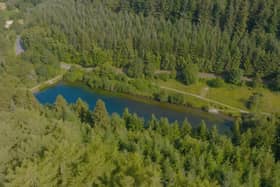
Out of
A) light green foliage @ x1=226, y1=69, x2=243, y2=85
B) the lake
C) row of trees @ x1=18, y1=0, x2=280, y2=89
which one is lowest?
the lake

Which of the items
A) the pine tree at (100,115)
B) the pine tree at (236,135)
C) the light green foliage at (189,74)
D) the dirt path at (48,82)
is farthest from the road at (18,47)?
the pine tree at (236,135)

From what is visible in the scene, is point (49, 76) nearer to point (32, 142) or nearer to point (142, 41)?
point (142, 41)

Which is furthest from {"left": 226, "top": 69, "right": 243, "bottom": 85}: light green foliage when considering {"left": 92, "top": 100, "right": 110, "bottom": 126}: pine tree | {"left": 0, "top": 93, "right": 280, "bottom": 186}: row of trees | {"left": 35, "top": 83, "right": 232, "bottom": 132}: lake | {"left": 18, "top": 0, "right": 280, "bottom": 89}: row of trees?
{"left": 92, "top": 100, "right": 110, "bottom": 126}: pine tree

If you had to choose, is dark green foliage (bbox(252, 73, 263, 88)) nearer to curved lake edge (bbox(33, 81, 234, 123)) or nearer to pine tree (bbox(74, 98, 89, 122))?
curved lake edge (bbox(33, 81, 234, 123))

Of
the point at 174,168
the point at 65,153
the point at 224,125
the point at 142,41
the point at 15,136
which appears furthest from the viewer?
the point at 142,41

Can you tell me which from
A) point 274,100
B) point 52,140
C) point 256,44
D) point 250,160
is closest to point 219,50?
point 256,44

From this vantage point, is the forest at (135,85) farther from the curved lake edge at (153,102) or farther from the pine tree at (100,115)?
the curved lake edge at (153,102)
